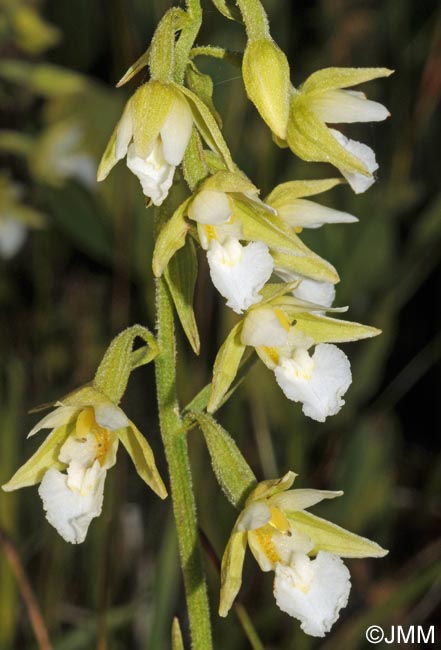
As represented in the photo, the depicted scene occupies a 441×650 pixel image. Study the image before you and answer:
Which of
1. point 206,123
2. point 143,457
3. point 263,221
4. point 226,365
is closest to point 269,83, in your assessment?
point 206,123

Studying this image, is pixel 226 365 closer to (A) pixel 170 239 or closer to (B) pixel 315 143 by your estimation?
(A) pixel 170 239

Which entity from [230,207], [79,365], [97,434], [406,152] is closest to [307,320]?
[230,207]

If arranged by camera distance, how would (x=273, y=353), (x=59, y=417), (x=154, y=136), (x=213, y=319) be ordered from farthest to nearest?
(x=213, y=319), (x=273, y=353), (x=59, y=417), (x=154, y=136)

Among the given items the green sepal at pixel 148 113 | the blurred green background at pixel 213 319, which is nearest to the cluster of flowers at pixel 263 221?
the green sepal at pixel 148 113

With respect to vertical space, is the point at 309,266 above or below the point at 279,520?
above

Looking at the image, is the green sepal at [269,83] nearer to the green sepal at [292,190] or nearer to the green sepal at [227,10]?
the green sepal at [227,10]

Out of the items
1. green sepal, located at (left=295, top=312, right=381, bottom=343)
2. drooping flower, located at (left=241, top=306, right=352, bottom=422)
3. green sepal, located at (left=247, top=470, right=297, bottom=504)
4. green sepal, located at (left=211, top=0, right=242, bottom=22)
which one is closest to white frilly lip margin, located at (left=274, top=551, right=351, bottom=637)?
green sepal, located at (left=247, top=470, right=297, bottom=504)
